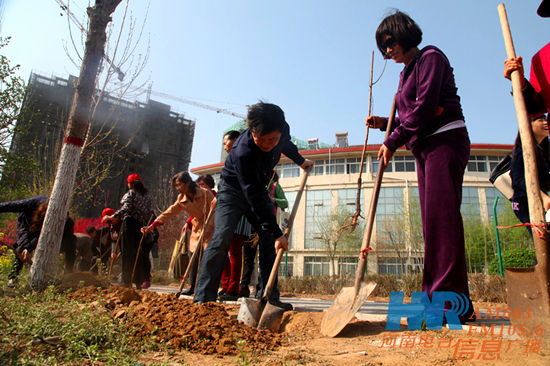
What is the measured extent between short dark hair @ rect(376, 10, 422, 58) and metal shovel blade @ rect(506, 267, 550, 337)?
1.80 m

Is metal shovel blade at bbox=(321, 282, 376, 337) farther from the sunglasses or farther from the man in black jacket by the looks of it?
the sunglasses

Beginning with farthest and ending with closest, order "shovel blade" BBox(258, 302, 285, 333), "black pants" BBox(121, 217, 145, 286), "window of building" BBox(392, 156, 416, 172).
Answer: "window of building" BBox(392, 156, 416, 172)
"black pants" BBox(121, 217, 145, 286)
"shovel blade" BBox(258, 302, 285, 333)

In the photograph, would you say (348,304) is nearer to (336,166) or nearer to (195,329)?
(195,329)

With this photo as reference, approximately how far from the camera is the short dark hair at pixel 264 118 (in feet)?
9.18

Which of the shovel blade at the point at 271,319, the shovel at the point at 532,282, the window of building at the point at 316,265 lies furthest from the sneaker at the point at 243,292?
the window of building at the point at 316,265

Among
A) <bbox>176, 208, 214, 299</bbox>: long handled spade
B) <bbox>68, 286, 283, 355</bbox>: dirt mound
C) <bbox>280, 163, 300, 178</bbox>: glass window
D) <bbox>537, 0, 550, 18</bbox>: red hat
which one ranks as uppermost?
<bbox>280, 163, 300, 178</bbox>: glass window

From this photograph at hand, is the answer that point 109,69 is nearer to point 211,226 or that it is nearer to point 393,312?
point 211,226

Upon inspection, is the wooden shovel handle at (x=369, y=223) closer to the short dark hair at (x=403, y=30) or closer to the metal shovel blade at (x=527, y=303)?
the short dark hair at (x=403, y=30)

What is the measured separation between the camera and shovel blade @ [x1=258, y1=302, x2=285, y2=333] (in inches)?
103

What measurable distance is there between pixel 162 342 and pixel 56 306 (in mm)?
1332

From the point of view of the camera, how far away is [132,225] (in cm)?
531

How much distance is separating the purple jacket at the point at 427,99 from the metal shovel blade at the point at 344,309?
1093mm

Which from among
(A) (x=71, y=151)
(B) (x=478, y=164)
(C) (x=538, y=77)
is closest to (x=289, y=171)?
(B) (x=478, y=164)

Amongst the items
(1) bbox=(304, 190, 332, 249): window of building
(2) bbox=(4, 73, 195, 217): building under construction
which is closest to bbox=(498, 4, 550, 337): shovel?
(1) bbox=(304, 190, 332, 249): window of building
